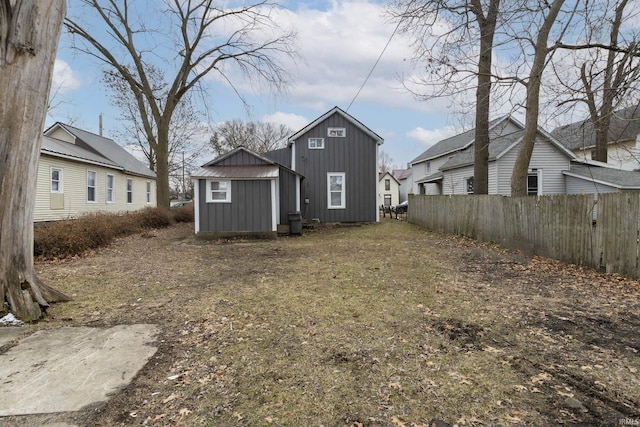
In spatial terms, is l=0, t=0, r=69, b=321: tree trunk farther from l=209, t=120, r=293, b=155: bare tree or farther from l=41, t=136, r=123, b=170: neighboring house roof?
l=209, t=120, r=293, b=155: bare tree

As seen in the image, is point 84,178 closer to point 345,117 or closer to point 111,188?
point 111,188

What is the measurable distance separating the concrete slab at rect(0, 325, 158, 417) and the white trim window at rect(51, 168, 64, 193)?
13.3m

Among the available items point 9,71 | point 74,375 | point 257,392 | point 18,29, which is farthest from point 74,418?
point 18,29

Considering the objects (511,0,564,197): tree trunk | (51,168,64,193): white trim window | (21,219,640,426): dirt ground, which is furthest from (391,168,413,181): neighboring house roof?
(21,219,640,426): dirt ground

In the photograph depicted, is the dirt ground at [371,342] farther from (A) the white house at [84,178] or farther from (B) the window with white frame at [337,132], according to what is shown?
(B) the window with white frame at [337,132]

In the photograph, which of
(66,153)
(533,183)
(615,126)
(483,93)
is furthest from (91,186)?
(533,183)

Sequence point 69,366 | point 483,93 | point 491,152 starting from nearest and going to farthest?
point 69,366 < point 483,93 < point 491,152

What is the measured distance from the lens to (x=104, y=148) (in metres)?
20.9

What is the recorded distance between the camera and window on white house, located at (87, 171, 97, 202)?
55.6ft

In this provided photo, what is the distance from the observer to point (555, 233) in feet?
25.3

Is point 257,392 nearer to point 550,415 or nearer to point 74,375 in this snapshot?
point 74,375

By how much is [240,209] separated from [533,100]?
9867 millimetres

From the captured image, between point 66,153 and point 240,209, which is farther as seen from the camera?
point 66,153

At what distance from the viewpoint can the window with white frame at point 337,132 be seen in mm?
17359
